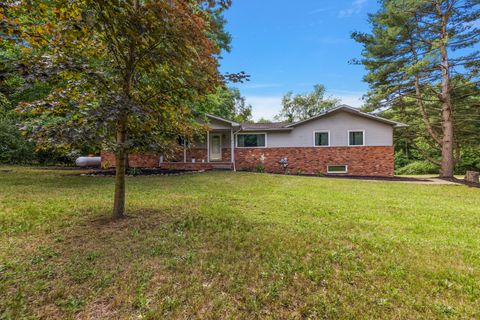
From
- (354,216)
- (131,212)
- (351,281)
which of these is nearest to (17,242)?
(131,212)

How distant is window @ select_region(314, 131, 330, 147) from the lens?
619 inches

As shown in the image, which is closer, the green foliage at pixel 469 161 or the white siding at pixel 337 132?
the white siding at pixel 337 132

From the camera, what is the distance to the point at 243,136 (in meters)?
16.6

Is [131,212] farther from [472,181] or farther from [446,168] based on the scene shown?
[446,168]

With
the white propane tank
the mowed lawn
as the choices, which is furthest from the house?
the mowed lawn

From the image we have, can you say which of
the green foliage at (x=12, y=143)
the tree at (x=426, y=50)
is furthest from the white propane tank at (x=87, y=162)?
the tree at (x=426, y=50)

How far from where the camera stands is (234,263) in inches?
118

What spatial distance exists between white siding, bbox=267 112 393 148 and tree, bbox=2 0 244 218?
12.3 m

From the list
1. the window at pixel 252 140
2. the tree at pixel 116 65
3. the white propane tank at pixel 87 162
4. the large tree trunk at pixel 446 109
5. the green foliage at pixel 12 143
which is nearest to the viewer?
Result: the tree at pixel 116 65

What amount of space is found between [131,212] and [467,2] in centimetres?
2007

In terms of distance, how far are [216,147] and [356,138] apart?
9441 mm

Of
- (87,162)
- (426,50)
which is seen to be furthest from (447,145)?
(87,162)

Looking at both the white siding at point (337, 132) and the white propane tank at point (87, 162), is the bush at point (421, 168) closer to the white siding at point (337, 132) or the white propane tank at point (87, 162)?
the white siding at point (337, 132)

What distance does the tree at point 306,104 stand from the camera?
3694cm
